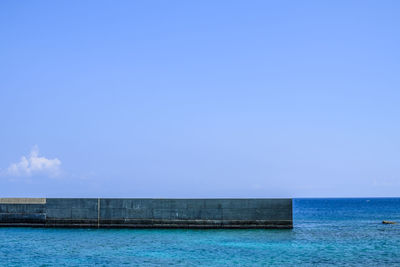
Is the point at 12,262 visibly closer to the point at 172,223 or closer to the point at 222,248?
the point at 222,248

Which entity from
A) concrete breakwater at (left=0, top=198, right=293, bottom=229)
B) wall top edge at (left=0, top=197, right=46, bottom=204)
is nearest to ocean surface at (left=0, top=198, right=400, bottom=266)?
concrete breakwater at (left=0, top=198, right=293, bottom=229)

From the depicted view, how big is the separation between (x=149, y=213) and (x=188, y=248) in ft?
28.4

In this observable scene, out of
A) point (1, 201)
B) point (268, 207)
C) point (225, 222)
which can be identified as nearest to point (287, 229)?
point (268, 207)

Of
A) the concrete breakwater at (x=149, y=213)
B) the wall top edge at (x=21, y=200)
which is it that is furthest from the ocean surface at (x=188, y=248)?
the wall top edge at (x=21, y=200)

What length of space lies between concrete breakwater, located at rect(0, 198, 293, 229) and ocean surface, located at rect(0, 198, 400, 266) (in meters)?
1.03

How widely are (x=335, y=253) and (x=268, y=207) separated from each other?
807 centimetres

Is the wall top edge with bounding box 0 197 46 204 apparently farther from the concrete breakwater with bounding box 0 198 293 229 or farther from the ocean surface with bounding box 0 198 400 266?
the ocean surface with bounding box 0 198 400 266

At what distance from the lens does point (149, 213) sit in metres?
34.6

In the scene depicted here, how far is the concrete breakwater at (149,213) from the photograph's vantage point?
33531 millimetres

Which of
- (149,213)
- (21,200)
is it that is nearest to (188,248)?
(149,213)

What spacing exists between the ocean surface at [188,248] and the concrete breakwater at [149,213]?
103cm

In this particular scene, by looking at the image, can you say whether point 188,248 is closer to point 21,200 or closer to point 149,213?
point 149,213

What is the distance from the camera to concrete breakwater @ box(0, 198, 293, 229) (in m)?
33.5

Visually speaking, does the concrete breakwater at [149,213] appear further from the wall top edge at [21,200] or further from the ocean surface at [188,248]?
the ocean surface at [188,248]
